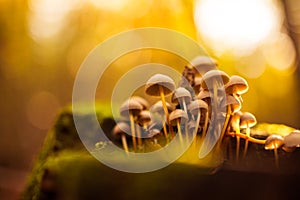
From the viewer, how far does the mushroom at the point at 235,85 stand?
107 centimetres

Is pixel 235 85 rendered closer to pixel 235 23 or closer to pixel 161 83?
pixel 161 83

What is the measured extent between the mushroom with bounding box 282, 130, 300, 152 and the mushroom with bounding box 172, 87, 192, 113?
32 centimetres

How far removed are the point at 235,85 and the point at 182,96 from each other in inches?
6.9

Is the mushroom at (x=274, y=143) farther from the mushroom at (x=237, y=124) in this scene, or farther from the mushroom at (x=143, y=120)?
the mushroom at (x=143, y=120)

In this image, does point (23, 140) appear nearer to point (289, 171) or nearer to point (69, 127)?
point (69, 127)

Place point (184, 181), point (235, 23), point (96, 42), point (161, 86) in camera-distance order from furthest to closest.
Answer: point (96, 42)
point (235, 23)
point (161, 86)
point (184, 181)

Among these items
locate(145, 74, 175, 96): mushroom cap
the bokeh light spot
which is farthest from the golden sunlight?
the bokeh light spot

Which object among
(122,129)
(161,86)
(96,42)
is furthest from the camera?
(96,42)

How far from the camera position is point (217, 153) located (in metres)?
1.00

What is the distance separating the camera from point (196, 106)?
3.50 ft

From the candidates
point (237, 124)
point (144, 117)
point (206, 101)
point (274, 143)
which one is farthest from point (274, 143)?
point (144, 117)

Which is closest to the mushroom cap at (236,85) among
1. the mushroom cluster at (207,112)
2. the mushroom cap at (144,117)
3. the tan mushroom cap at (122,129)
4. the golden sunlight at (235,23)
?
the mushroom cluster at (207,112)

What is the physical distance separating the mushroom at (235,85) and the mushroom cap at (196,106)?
10 centimetres

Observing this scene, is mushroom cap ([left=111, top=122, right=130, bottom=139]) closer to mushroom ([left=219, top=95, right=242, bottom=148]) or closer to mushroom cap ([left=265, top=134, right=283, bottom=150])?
mushroom ([left=219, top=95, right=242, bottom=148])
